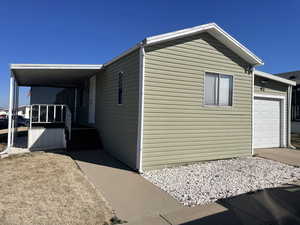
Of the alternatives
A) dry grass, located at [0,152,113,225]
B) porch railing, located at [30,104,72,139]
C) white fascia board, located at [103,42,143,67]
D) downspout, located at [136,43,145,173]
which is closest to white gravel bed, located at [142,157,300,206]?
downspout, located at [136,43,145,173]

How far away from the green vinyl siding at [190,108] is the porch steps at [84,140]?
378cm

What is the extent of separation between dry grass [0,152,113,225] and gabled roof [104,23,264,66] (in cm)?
393

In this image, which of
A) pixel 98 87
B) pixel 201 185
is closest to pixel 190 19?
pixel 98 87

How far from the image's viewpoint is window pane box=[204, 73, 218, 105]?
22.9 ft

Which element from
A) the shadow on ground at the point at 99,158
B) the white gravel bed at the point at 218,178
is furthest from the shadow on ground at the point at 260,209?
the shadow on ground at the point at 99,158

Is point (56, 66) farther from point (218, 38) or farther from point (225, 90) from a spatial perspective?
point (225, 90)

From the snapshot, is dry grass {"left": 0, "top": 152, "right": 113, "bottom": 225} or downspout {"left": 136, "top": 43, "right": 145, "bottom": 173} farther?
downspout {"left": 136, "top": 43, "right": 145, "bottom": 173}

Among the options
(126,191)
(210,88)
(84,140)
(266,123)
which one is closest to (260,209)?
(126,191)

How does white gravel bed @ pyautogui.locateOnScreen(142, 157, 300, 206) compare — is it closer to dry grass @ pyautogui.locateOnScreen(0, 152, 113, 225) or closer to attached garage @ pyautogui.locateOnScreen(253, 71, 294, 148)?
dry grass @ pyautogui.locateOnScreen(0, 152, 113, 225)

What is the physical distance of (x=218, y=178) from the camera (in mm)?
5234

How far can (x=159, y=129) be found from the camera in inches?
A: 239

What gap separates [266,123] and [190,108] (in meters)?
5.36

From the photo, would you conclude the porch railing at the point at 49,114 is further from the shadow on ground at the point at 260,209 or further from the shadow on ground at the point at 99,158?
the shadow on ground at the point at 260,209

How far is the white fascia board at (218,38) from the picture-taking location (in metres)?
5.87
